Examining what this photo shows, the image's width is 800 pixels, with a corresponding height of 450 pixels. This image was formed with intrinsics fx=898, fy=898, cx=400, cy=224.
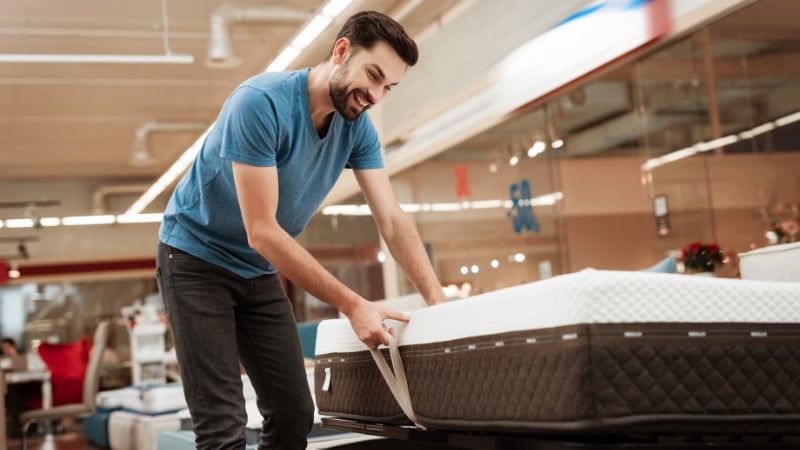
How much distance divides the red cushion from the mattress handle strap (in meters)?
6.18

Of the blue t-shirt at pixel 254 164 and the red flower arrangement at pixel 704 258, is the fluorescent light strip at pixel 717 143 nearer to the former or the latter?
the red flower arrangement at pixel 704 258

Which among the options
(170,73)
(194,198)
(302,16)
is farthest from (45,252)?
(194,198)

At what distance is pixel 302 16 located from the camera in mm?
7852

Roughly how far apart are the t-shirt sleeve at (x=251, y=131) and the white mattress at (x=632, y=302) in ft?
1.68

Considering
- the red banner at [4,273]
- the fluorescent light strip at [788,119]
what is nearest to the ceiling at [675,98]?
the fluorescent light strip at [788,119]

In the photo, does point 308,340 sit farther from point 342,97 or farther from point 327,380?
point 342,97

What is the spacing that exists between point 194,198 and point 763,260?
3.89 ft

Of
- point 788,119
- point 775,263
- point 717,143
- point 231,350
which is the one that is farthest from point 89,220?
point 775,263

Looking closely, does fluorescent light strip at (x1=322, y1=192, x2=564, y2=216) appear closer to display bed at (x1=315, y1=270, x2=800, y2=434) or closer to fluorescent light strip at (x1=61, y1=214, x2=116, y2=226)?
display bed at (x1=315, y1=270, x2=800, y2=434)

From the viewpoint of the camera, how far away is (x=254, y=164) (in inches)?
66.2

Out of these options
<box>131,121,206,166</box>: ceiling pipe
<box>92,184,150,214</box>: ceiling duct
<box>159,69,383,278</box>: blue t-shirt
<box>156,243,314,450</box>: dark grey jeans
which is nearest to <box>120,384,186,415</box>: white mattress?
<box>156,243,314,450</box>: dark grey jeans

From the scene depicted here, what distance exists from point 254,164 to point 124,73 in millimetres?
9238

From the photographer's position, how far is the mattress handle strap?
1723mm

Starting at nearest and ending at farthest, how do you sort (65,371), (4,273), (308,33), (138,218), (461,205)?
1. (308,33)
2. (65,371)
3. (461,205)
4. (4,273)
5. (138,218)
